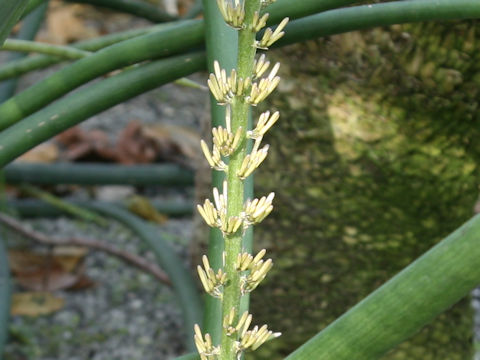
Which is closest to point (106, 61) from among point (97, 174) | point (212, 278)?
point (212, 278)

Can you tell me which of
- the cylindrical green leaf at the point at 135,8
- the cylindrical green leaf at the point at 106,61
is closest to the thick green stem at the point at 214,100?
the cylindrical green leaf at the point at 106,61

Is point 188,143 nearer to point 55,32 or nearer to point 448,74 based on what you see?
point 55,32

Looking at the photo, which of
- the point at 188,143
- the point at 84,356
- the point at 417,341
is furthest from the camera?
the point at 188,143

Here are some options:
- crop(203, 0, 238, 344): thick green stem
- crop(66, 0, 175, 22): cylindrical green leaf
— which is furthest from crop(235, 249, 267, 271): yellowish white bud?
crop(66, 0, 175, 22): cylindrical green leaf

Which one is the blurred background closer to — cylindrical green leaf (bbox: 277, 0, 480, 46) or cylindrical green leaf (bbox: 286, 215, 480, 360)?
cylindrical green leaf (bbox: 277, 0, 480, 46)

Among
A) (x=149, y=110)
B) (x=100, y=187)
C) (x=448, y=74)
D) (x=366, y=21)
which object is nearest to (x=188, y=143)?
(x=100, y=187)

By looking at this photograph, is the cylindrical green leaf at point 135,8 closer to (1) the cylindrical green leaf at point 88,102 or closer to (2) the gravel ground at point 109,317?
(2) the gravel ground at point 109,317
